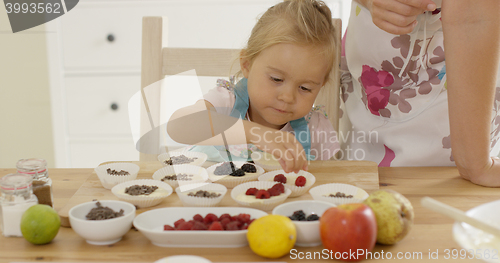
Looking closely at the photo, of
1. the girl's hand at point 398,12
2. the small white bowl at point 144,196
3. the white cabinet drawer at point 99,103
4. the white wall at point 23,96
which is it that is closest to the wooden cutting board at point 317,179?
the small white bowl at point 144,196

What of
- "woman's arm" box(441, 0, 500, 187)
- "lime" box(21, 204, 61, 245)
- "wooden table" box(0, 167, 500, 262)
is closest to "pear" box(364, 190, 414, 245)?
"wooden table" box(0, 167, 500, 262)

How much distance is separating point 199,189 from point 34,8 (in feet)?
6.84

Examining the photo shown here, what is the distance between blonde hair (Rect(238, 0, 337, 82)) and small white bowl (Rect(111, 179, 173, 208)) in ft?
1.62

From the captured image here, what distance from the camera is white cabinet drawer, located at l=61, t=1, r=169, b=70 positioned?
7.64 feet

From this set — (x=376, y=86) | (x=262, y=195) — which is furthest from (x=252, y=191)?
(x=376, y=86)

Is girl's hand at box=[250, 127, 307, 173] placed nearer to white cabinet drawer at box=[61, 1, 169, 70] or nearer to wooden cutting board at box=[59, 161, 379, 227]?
wooden cutting board at box=[59, 161, 379, 227]

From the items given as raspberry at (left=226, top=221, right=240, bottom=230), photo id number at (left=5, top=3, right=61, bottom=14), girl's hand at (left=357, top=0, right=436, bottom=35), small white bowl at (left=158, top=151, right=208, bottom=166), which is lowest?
small white bowl at (left=158, top=151, right=208, bottom=166)

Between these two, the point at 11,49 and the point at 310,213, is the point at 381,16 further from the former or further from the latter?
the point at 11,49

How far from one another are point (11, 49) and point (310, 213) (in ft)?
7.40

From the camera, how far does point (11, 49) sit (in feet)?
7.88

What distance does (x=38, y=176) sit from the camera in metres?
0.78

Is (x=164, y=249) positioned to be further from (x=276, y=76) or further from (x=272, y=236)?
(x=276, y=76)

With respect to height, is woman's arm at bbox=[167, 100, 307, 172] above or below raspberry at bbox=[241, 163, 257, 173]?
above

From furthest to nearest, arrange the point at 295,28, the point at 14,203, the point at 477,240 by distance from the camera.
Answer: the point at 295,28
the point at 14,203
the point at 477,240
